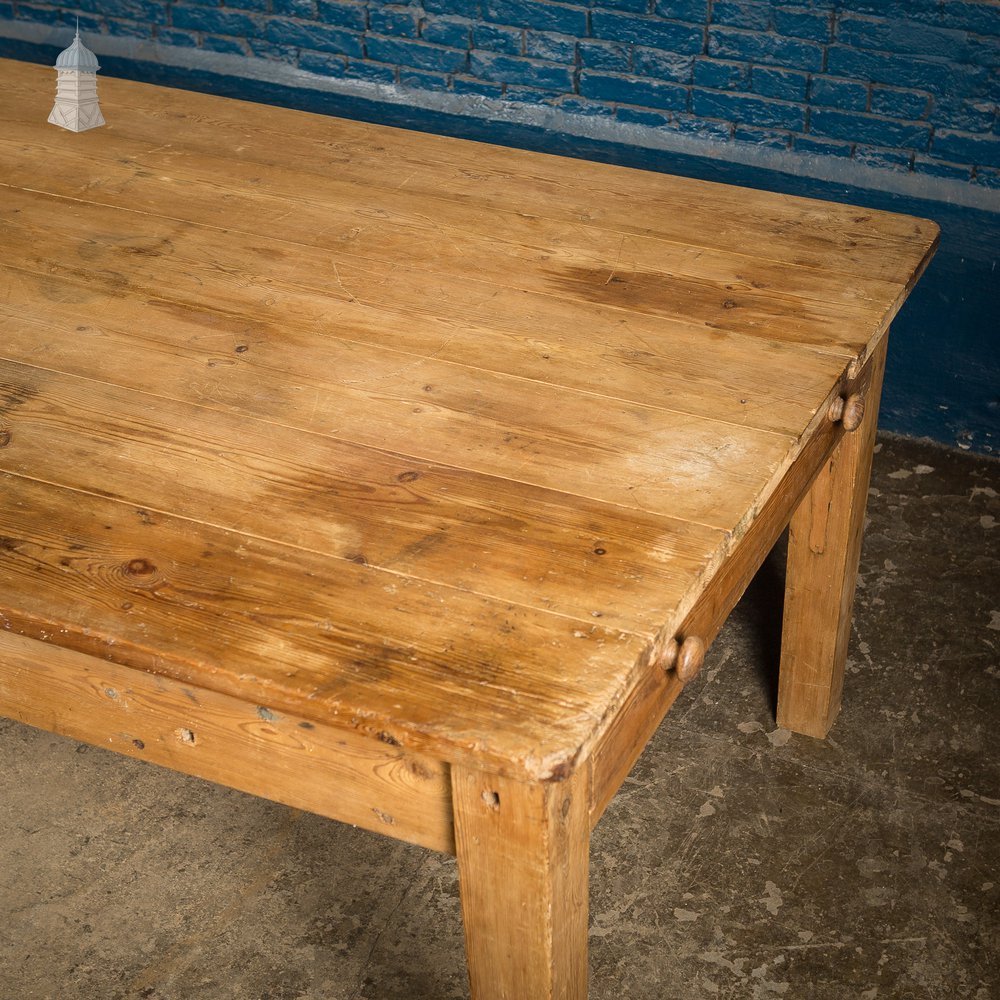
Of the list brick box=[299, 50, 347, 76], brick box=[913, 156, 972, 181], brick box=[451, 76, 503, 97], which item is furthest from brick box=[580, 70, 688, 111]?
brick box=[299, 50, 347, 76]

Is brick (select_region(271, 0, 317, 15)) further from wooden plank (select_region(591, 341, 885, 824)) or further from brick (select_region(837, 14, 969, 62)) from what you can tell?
wooden plank (select_region(591, 341, 885, 824))

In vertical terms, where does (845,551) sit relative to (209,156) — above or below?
below

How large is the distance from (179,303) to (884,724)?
142 cm

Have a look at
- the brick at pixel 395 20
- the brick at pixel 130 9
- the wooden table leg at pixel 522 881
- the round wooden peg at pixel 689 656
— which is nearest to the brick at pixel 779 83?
the brick at pixel 395 20

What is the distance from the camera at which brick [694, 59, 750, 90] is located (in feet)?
10.1

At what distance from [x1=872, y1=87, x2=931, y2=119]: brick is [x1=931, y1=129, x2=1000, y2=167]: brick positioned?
0.21ft

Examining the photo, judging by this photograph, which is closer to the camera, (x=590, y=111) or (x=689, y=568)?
(x=689, y=568)

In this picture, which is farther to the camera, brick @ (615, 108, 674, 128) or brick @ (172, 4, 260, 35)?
brick @ (172, 4, 260, 35)

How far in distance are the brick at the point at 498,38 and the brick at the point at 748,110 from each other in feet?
1.47

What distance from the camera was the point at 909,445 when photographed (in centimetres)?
318

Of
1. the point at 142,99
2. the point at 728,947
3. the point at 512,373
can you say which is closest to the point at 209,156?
the point at 142,99

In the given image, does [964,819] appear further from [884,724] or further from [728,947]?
[728,947]

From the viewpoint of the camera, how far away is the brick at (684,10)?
3.05 m

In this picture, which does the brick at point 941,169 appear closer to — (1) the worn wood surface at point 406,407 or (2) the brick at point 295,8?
(1) the worn wood surface at point 406,407
